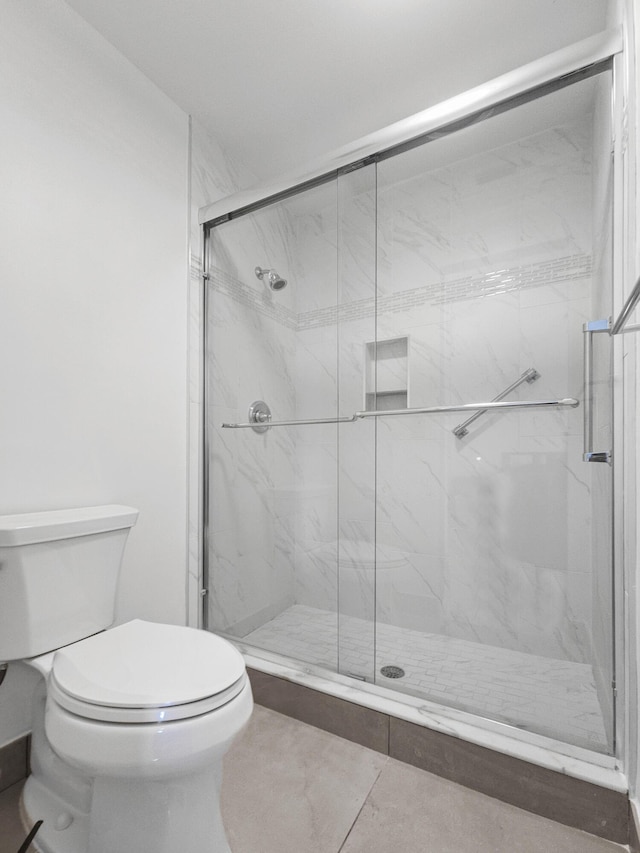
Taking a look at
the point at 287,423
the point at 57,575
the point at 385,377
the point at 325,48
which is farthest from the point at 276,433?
the point at 325,48

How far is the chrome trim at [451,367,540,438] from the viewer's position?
1546 mm

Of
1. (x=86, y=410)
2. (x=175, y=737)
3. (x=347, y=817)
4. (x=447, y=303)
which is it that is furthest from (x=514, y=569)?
(x=86, y=410)

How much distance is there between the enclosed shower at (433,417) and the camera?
4.55 feet

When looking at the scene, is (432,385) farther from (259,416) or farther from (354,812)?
(354,812)

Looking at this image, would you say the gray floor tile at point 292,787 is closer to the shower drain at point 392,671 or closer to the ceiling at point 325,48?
the shower drain at point 392,671

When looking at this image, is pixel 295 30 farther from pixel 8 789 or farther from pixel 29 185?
pixel 8 789

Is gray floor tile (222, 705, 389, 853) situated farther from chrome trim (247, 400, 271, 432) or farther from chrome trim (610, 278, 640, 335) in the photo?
chrome trim (610, 278, 640, 335)

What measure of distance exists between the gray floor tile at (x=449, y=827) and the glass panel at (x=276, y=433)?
1.85 ft

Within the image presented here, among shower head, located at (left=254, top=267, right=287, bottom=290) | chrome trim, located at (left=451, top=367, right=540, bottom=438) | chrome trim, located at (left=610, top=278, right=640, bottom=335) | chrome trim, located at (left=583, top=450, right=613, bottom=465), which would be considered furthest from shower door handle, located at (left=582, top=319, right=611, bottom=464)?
shower head, located at (left=254, top=267, right=287, bottom=290)

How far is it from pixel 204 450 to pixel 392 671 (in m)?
1.14

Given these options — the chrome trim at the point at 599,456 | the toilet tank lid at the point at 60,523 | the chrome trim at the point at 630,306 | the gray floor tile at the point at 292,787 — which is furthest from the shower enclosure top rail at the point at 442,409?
the gray floor tile at the point at 292,787

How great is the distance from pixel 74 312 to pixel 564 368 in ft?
5.26

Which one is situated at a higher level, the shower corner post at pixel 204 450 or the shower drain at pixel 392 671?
the shower corner post at pixel 204 450

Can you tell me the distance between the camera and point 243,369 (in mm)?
1936
